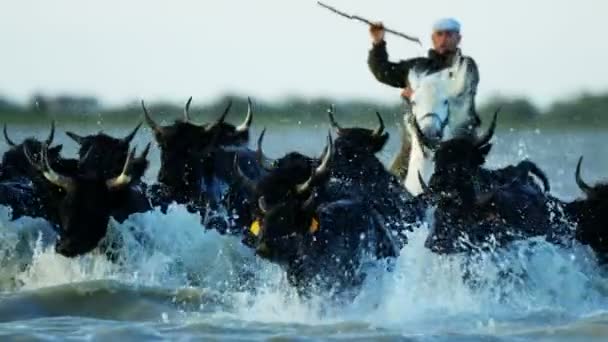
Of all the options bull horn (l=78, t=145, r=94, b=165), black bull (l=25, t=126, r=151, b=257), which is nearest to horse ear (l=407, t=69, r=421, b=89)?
black bull (l=25, t=126, r=151, b=257)

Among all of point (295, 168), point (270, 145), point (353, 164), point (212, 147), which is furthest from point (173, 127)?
point (270, 145)

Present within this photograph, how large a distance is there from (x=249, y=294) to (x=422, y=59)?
3074 millimetres

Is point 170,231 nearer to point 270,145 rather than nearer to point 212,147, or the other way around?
point 212,147

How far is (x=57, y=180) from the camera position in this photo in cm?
1912

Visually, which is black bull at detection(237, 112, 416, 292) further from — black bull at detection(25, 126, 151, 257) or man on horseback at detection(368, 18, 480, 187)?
black bull at detection(25, 126, 151, 257)

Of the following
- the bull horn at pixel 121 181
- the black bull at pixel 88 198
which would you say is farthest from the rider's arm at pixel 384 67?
the bull horn at pixel 121 181

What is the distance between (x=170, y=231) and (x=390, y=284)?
139 inches

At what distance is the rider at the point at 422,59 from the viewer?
63.7ft

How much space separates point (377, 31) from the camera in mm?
19906

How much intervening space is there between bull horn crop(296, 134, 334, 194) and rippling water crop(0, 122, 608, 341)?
2.54ft

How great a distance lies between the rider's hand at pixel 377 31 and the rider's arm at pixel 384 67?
7cm

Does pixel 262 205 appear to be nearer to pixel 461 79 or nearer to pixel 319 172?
pixel 319 172

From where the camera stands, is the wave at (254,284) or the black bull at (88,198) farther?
the black bull at (88,198)

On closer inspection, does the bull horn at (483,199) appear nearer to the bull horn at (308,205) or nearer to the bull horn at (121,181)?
the bull horn at (308,205)
